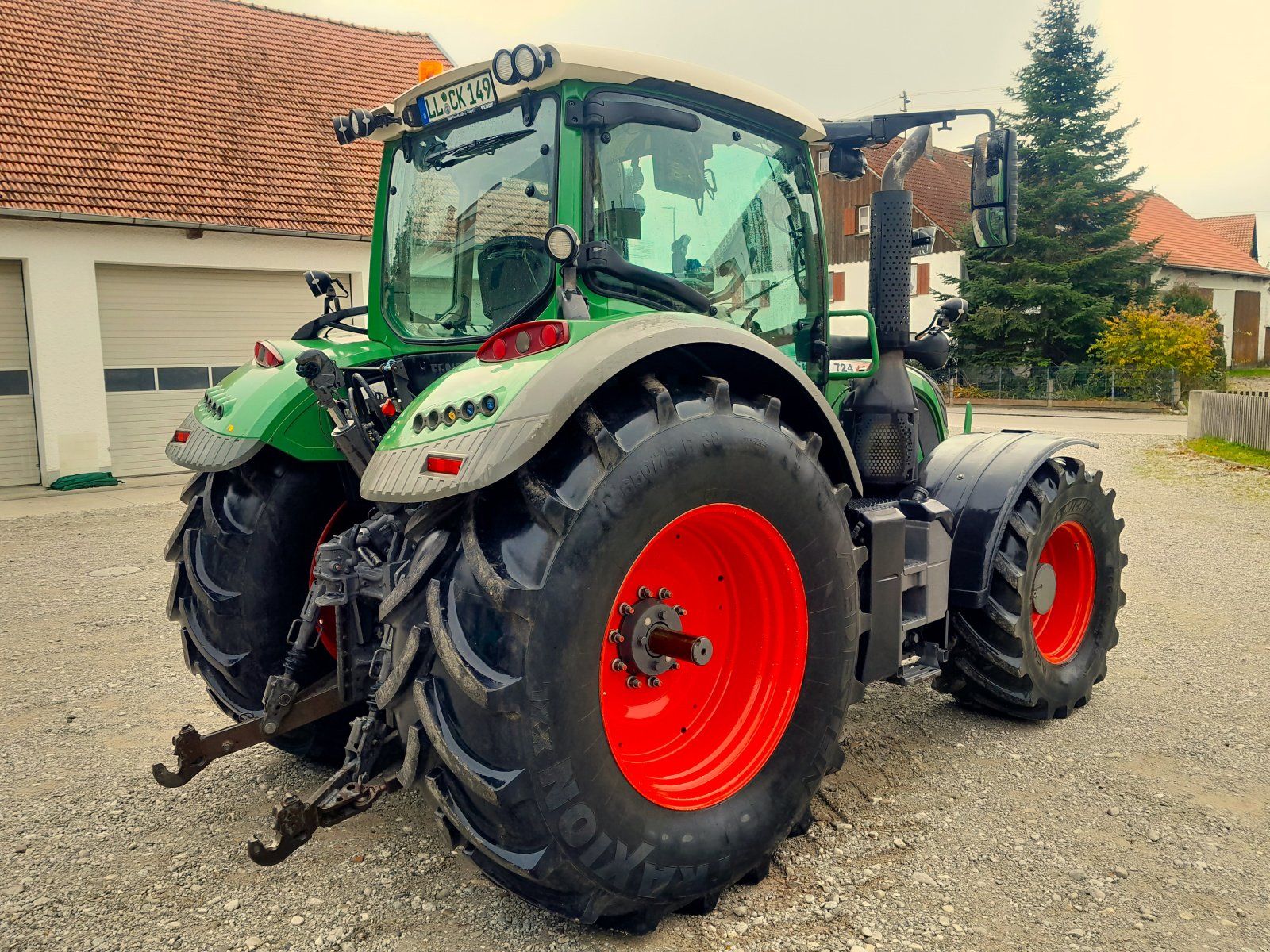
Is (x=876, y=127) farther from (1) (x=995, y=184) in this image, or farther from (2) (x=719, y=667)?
(2) (x=719, y=667)

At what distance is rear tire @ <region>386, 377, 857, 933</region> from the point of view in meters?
2.20

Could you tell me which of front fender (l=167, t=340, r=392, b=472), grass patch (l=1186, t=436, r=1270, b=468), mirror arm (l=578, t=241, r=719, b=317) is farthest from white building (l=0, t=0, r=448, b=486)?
grass patch (l=1186, t=436, r=1270, b=468)

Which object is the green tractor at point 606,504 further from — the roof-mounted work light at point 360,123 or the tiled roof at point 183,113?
the tiled roof at point 183,113

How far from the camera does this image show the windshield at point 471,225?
2.97m

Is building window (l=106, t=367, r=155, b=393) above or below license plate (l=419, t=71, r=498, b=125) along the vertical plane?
below

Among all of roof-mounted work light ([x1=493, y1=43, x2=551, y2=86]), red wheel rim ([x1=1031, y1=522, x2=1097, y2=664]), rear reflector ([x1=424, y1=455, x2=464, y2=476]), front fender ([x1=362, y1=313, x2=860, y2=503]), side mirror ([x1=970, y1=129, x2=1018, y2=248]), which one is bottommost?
red wheel rim ([x1=1031, y1=522, x2=1097, y2=664])

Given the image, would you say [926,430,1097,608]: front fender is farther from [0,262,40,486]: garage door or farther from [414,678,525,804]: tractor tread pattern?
[0,262,40,486]: garage door

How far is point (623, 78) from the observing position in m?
2.84

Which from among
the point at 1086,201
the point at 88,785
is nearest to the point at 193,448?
the point at 88,785

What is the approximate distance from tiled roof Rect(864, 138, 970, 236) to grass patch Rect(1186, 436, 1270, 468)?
538 inches

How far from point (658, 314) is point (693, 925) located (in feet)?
5.29

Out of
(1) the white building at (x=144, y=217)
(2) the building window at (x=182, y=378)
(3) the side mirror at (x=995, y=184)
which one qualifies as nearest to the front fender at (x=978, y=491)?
(3) the side mirror at (x=995, y=184)

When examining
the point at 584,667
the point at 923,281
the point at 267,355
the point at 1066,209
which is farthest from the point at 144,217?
the point at 923,281

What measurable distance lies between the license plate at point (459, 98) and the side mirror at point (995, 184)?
5.59ft
